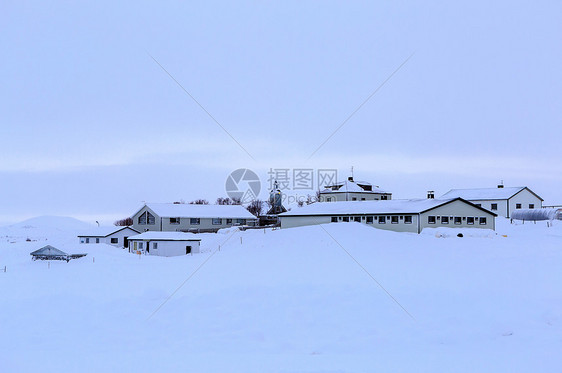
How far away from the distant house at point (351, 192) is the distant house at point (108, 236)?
3437 cm

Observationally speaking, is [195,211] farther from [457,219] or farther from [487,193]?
[487,193]

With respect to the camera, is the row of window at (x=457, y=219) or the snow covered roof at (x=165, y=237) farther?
the row of window at (x=457, y=219)

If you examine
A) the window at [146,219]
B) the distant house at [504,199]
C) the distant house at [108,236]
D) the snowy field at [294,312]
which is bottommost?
the snowy field at [294,312]

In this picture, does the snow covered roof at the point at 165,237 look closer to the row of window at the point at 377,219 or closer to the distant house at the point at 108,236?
the distant house at the point at 108,236

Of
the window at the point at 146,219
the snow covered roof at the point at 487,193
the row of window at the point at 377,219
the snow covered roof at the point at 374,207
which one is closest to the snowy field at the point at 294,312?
the row of window at the point at 377,219

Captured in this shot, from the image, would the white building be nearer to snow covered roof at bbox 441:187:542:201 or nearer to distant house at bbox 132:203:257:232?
distant house at bbox 132:203:257:232

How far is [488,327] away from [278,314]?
915cm

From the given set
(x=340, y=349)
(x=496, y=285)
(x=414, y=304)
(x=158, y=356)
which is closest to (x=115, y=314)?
(x=158, y=356)

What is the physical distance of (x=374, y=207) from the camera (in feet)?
183

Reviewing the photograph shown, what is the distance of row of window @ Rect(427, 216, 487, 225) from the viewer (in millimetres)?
51362

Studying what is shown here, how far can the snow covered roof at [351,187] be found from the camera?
82.3 m

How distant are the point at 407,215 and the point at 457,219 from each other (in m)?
5.68

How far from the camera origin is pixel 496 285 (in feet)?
90.8

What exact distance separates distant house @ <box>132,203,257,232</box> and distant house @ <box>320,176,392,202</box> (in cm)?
1368
